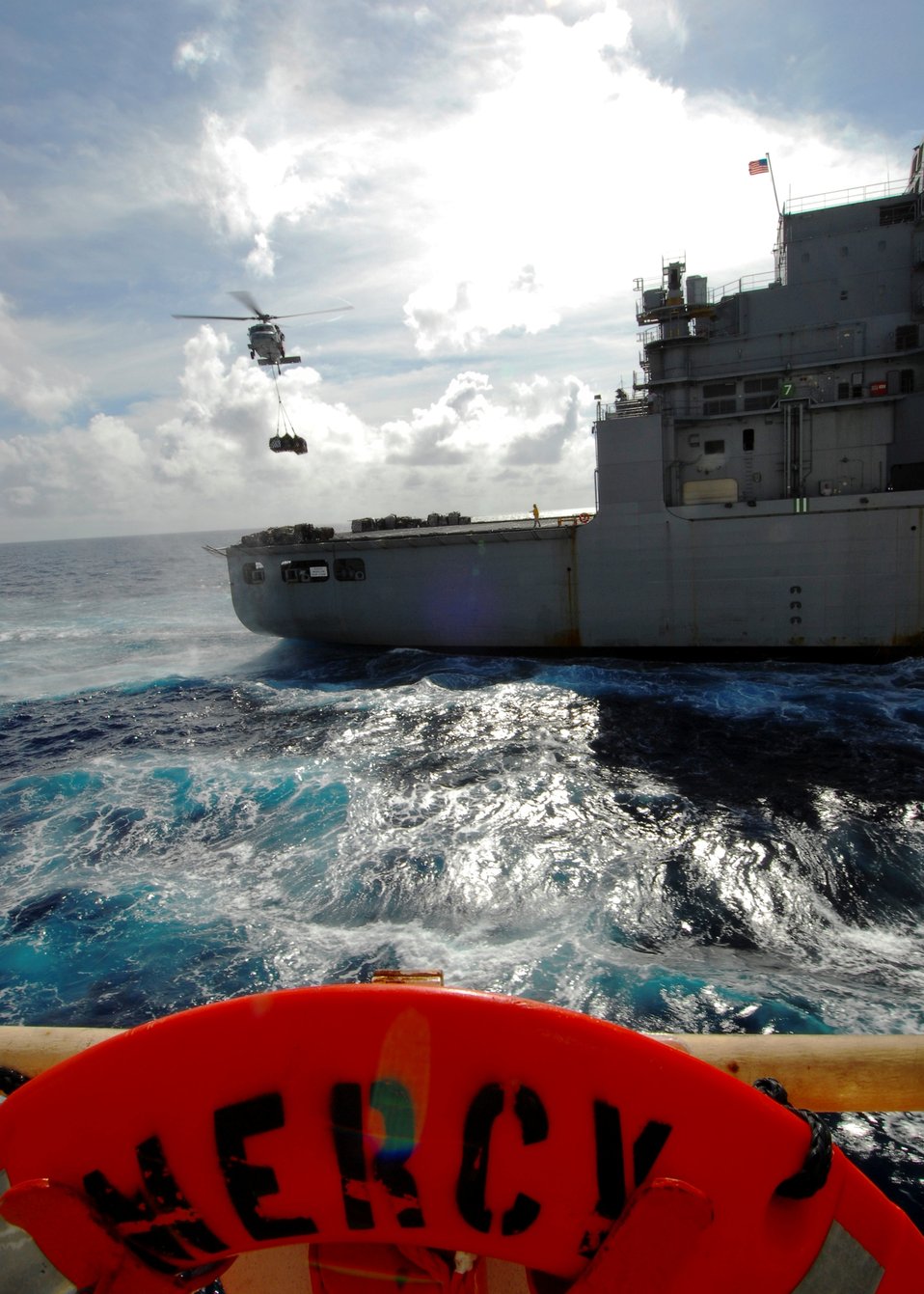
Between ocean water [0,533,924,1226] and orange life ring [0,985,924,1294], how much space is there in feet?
15.0

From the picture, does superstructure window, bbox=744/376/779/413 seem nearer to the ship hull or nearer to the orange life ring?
the ship hull

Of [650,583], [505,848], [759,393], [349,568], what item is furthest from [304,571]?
[505,848]

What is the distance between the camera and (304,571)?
27906mm

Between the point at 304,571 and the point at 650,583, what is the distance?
1342cm

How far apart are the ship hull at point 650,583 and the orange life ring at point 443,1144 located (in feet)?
71.5

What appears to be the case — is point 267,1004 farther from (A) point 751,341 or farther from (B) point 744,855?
(A) point 751,341

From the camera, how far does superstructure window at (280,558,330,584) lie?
27.6 metres

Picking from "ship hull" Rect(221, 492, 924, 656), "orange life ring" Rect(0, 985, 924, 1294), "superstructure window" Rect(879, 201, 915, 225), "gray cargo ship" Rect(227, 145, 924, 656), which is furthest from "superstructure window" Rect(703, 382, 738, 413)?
"orange life ring" Rect(0, 985, 924, 1294)

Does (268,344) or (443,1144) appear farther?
(268,344)

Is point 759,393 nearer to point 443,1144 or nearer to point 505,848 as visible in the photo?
point 505,848

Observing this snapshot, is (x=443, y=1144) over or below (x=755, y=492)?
below

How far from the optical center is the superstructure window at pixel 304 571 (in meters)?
27.6

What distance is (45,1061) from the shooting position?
8.30 feet

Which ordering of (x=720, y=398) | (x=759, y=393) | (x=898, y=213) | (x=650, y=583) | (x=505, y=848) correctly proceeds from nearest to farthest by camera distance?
(x=505, y=848) < (x=898, y=213) < (x=650, y=583) < (x=759, y=393) < (x=720, y=398)
